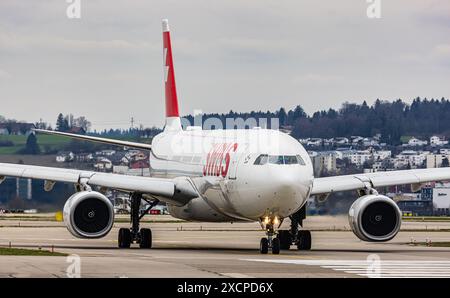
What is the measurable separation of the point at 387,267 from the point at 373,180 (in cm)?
1197

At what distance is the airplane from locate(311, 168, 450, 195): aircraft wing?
32 millimetres

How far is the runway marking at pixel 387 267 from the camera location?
26103 millimetres

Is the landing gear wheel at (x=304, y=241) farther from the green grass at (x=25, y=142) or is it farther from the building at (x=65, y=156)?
the green grass at (x=25, y=142)

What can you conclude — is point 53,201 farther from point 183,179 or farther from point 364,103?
point 364,103

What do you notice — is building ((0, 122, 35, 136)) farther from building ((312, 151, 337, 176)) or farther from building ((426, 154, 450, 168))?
building ((426, 154, 450, 168))

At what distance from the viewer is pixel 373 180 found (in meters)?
40.3

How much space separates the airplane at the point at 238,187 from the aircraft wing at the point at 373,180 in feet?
0.10

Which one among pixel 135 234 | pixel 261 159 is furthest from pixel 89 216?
pixel 261 159

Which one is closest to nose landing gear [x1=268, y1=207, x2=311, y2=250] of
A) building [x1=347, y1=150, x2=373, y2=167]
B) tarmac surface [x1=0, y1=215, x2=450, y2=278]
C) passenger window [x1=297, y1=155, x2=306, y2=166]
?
tarmac surface [x1=0, y1=215, x2=450, y2=278]

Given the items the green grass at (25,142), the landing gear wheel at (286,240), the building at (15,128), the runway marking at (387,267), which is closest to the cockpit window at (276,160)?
the runway marking at (387,267)

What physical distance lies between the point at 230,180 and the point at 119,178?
17.9ft
